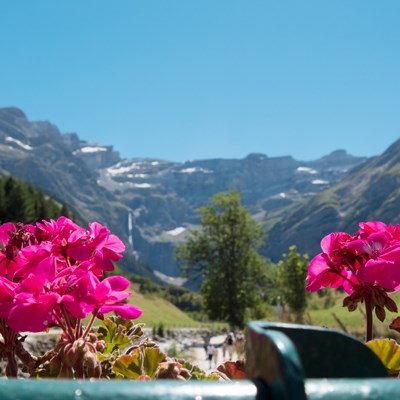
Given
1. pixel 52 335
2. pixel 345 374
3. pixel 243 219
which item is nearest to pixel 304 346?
pixel 345 374

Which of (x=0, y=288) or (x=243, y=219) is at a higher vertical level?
(x=243, y=219)

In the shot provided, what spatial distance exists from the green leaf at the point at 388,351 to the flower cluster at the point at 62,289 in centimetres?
62

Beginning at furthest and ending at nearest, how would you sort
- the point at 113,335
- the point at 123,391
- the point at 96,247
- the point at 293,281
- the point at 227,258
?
the point at 227,258 < the point at 293,281 < the point at 113,335 < the point at 96,247 < the point at 123,391

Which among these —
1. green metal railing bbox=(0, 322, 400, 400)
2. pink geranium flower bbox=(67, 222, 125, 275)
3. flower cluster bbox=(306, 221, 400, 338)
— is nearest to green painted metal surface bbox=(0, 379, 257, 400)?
green metal railing bbox=(0, 322, 400, 400)

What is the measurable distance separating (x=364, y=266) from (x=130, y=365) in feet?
2.82

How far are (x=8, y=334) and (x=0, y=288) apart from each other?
0.21 meters

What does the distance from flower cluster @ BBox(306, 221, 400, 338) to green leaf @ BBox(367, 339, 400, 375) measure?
1.29 ft

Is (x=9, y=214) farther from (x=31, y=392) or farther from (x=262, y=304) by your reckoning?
(x=31, y=392)

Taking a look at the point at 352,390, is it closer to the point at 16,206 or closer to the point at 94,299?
the point at 94,299

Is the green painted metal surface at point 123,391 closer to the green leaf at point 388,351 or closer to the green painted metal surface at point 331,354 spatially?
the green painted metal surface at point 331,354

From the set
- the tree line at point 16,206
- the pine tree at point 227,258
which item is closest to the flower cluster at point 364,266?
the pine tree at point 227,258

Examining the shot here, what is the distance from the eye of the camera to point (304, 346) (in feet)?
1.87

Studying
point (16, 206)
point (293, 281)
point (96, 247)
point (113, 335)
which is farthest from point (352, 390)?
point (16, 206)

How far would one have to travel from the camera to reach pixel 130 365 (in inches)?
53.5
